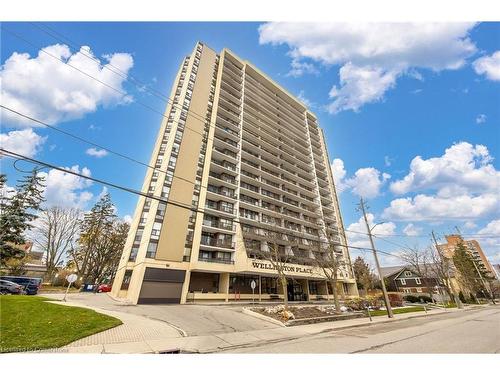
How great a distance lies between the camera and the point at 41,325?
9.92 m

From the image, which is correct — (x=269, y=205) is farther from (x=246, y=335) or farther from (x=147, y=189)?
(x=246, y=335)

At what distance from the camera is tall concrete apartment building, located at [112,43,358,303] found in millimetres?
28906

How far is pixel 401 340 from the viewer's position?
10.8 metres

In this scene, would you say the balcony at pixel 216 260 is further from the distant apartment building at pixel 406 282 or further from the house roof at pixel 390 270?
the house roof at pixel 390 270

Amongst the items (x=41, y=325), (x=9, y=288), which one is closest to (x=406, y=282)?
(x=41, y=325)

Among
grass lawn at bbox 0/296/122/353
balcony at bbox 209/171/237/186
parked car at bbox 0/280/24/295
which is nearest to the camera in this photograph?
grass lawn at bbox 0/296/122/353

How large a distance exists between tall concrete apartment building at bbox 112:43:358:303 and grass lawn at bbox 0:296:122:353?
10116 millimetres

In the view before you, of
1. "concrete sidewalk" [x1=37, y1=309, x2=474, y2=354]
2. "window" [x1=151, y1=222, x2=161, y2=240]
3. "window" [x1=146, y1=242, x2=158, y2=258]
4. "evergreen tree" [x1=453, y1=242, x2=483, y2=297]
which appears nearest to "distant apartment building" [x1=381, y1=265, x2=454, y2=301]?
"evergreen tree" [x1=453, y1=242, x2=483, y2=297]

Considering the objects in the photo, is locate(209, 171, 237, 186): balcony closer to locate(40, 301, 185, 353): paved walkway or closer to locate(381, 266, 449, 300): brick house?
locate(40, 301, 185, 353): paved walkway

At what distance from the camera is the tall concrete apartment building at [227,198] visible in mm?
28906

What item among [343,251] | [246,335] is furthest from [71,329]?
[343,251]

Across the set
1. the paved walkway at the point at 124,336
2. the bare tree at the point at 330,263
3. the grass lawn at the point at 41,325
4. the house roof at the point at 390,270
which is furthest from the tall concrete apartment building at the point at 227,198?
the house roof at the point at 390,270

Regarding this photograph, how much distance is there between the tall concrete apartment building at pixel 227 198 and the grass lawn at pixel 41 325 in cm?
1012

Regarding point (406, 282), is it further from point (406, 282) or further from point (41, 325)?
point (41, 325)
